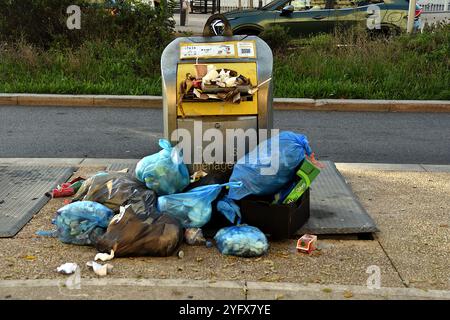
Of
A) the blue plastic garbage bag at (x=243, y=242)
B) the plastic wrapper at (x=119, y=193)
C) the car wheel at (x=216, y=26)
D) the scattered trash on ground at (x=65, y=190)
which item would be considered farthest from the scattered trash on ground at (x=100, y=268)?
the car wheel at (x=216, y=26)

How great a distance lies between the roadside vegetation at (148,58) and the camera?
32.8 feet

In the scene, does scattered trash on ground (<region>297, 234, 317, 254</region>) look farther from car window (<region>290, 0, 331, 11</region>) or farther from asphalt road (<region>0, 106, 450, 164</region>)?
car window (<region>290, 0, 331, 11</region>)

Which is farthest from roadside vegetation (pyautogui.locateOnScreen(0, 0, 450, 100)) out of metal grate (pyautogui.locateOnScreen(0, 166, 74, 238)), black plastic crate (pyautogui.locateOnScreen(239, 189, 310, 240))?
black plastic crate (pyautogui.locateOnScreen(239, 189, 310, 240))

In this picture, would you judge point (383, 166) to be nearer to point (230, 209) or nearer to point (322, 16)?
point (230, 209)

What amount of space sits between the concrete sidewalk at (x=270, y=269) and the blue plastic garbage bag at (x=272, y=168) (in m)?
0.39

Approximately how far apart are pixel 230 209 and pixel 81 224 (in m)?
0.98

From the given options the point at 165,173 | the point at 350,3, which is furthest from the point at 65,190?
the point at 350,3

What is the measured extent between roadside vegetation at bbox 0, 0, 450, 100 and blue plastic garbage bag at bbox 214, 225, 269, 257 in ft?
20.1

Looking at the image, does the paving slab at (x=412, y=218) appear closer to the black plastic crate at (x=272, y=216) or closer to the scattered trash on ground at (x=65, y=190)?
the black plastic crate at (x=272, y=216)

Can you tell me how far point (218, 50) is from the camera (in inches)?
191

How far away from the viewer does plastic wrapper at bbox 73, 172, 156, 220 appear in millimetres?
4230

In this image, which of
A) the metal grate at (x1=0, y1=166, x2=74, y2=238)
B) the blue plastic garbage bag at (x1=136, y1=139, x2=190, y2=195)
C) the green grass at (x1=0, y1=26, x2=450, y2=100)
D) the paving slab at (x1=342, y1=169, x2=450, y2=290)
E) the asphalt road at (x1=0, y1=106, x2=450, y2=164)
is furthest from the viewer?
the green grass at (x1=0, y1=26, x2=450, y2=100)
